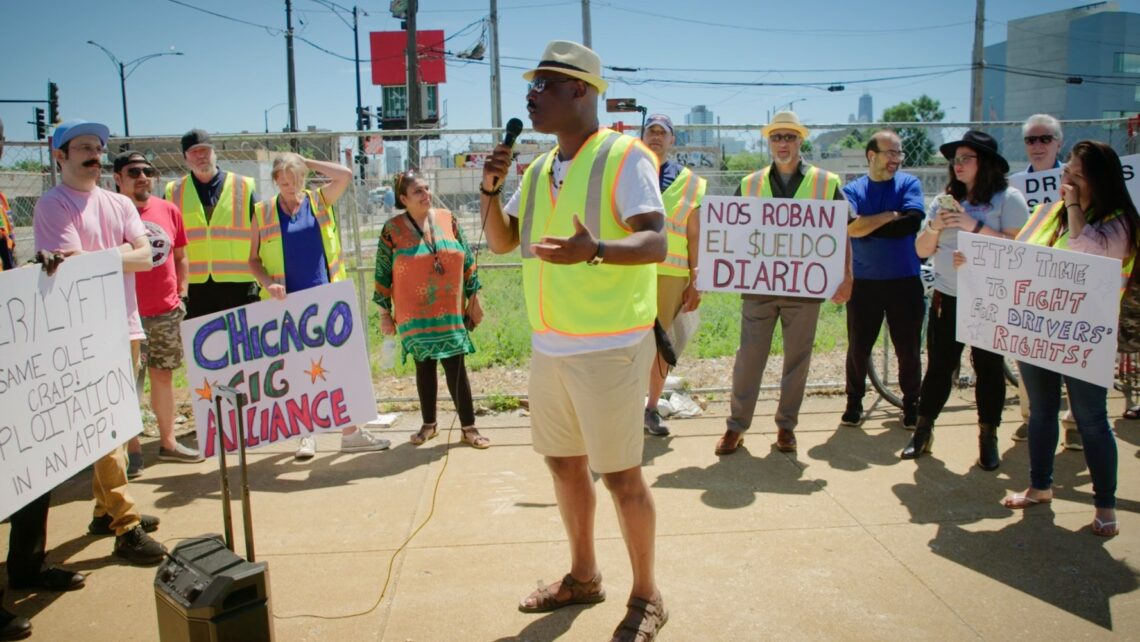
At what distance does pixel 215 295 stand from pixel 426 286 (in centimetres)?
157

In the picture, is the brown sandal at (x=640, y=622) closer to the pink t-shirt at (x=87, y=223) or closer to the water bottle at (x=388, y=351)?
the pink t-shirt at (x=87, y=223)

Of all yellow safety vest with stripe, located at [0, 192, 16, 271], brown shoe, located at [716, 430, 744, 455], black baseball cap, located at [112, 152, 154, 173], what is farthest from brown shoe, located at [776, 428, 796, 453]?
black baseball cap, located at [112, 152, 154, 173]

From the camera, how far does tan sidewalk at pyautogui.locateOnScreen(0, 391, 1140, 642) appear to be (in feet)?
10.8

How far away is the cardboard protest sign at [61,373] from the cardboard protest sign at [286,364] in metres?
0.79

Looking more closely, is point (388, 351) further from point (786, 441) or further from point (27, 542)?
point (786, 441)

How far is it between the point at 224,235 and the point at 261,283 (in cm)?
77

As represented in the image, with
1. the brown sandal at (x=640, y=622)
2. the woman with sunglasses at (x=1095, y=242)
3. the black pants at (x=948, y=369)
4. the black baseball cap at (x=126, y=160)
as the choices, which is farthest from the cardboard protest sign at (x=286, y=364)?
the woman with sunglasses at (x=1095, y=242)

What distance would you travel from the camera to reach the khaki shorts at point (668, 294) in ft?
18.0

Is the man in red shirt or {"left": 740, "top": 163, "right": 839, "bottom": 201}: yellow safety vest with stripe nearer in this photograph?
the man in red shirt

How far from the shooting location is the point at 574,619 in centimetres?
329

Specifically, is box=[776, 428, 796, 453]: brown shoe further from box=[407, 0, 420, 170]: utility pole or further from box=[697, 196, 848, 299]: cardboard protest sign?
box=[407, 0, 420, 170]: utility pole

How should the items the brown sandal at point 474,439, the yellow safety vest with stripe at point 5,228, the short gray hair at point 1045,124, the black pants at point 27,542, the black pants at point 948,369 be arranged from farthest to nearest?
the brown sandal at point 474,439
the short gray hair at point 1045,124
the black pants at point 948,369
the yellow safety vest with stripe at point 5,228
the black pants at point 27,542

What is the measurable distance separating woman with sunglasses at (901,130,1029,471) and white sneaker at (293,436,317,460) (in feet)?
13.4

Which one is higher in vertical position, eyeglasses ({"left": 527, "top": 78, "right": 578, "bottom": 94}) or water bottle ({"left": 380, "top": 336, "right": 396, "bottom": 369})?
eyeglasses ({"left": 527, "top": 78, "right": 578, "bottom": 94})
